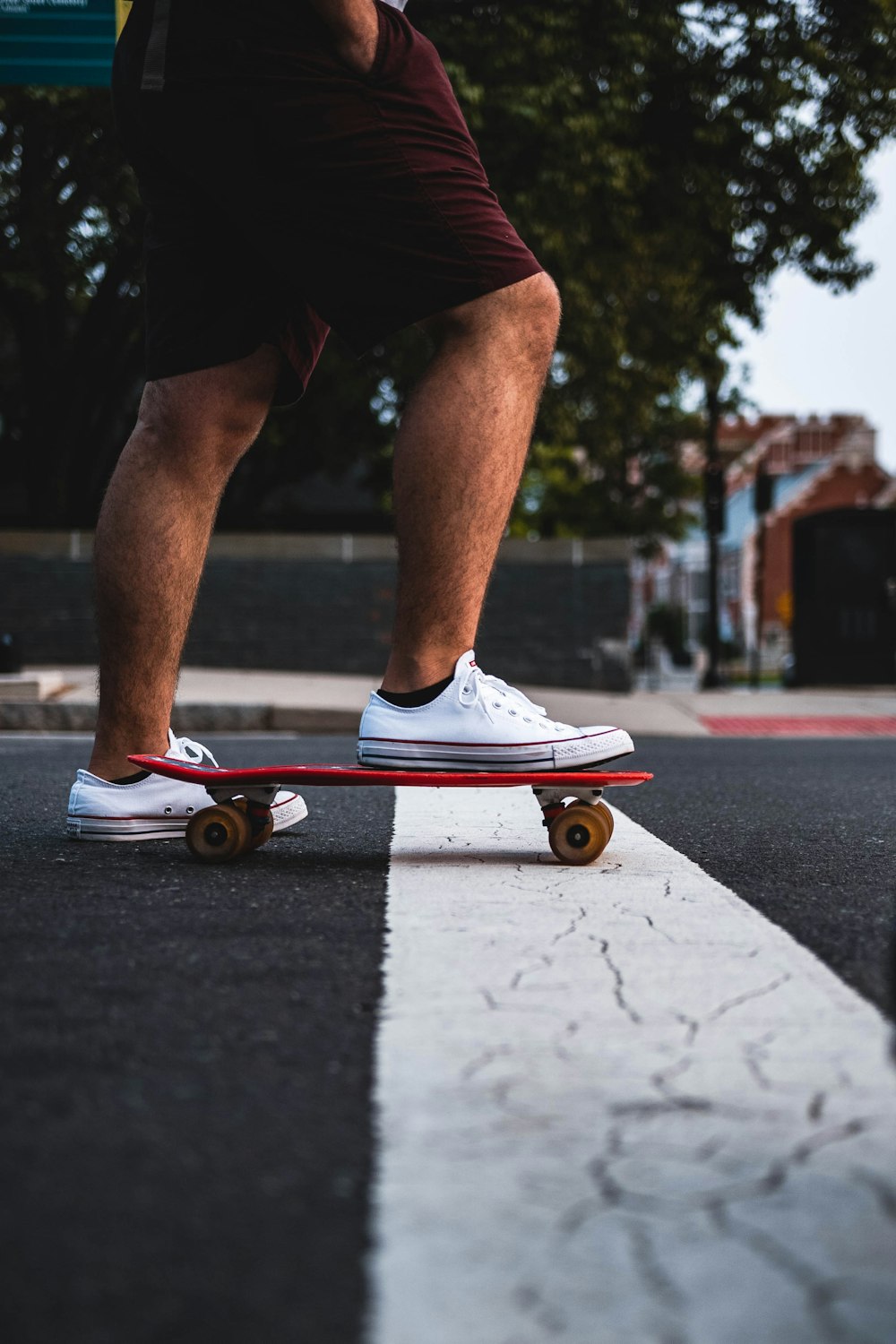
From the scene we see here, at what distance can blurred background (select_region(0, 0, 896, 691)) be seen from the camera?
12.8m

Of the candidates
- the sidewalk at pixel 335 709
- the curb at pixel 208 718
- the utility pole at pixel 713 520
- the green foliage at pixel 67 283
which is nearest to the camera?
the curb at pixel 208 718

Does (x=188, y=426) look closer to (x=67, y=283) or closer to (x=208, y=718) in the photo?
(x=208, y=718)

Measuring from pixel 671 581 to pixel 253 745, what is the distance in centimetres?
8281

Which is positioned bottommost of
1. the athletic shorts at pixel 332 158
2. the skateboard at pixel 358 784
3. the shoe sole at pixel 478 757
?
the skateboard at pixel 358 784

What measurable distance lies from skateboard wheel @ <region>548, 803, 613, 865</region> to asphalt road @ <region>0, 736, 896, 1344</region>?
0.69 feet

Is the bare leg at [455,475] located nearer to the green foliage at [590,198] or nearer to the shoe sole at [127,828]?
the shoe sole at [127,828]

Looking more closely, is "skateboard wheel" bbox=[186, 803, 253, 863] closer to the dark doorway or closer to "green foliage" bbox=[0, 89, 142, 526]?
"green foliage" bbox=[0, 89, 142, 526]

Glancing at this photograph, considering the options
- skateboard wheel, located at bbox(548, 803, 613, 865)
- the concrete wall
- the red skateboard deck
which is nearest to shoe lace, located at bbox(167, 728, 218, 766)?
the red skateboard deck

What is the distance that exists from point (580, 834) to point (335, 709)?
7138 mm

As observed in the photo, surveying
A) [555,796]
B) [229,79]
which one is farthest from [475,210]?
[555,796]

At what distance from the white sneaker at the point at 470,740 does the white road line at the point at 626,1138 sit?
571 mm

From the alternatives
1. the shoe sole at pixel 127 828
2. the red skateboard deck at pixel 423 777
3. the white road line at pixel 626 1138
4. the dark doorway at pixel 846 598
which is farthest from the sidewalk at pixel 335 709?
the white road line at pixel 626 1138

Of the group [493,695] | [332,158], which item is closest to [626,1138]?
[493,695]

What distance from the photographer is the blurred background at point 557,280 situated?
12.8 m
